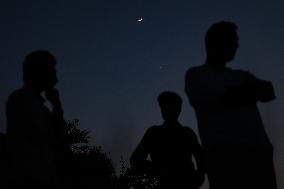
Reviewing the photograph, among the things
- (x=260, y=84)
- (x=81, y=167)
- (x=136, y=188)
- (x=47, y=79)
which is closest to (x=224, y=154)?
(x=260, y=84)

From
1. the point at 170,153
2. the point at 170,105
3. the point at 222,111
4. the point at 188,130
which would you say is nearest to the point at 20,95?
the point at 222,111

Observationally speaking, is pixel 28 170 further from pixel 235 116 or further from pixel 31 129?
pixel 235 116

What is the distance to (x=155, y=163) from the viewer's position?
5.85 metres

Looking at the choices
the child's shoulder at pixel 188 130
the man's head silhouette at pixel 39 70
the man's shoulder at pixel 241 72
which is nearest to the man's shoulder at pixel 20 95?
the man's head silhouette at pixel 39 70

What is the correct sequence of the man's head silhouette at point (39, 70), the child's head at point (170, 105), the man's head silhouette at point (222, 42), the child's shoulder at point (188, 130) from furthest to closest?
the child's head at point (170, 105), the child's shoulder at point (188, 130), the man's head silhouette at point (39, 70), the man's head silhouette at point (222, 42)

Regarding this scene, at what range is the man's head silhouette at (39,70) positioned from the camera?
4812 millimetres

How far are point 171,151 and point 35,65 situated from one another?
81.9 inches

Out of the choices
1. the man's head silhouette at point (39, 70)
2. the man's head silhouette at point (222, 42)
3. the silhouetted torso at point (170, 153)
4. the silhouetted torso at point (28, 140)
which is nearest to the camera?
the silhouetted torso at point (28, 140)

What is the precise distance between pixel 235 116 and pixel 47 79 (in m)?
1.99

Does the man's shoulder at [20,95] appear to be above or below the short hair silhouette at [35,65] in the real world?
below

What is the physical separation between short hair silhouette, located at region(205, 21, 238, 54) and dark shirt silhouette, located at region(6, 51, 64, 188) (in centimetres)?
165

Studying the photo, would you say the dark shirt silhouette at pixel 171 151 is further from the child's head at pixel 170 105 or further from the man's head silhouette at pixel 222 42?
the man's head silhouette at pixel 222 42

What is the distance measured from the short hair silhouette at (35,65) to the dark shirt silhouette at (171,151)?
173 cm

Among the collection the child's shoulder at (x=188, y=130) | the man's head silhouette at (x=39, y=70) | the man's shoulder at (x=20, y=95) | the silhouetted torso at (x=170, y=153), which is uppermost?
the man's head silhouette at (x=39, y=70)
